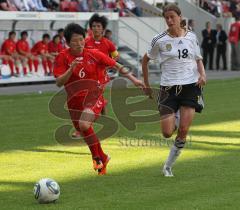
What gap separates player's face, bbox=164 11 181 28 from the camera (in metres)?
10.9

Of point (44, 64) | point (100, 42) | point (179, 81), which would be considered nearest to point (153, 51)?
point (179, 81)

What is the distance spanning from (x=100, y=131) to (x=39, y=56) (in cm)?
1621

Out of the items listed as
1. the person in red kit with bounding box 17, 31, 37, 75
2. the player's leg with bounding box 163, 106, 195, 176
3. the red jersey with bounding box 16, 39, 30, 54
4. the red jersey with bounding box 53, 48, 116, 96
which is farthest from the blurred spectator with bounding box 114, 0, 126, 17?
the player's leg with bounding box 163, 106, 195, 176

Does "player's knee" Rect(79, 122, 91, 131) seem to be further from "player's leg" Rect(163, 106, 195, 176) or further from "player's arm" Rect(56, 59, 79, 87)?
"player's leg" Rect(163, 106, 195, 176)

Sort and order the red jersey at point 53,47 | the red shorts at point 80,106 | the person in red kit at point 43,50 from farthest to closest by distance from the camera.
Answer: the red jersey at point 53,47 → the person in red kit at point 43,50 → the red shorts at point 80,106

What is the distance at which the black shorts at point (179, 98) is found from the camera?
11102mm

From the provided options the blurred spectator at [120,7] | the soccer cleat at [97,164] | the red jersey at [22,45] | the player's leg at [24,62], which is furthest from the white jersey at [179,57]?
the blurred spectator at [120,7]

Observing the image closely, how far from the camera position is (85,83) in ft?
38.9

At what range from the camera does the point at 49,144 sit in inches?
595

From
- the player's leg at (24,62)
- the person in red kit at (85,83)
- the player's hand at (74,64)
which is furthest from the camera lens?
the player's leg at (24,62)

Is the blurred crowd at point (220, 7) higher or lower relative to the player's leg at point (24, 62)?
lower

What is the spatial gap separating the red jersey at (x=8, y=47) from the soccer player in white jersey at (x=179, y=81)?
2066cm

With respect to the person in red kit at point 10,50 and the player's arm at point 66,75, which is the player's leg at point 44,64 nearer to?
the person in red kit at point 10,50

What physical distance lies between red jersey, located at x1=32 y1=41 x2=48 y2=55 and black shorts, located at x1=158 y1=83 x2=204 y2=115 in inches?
867
